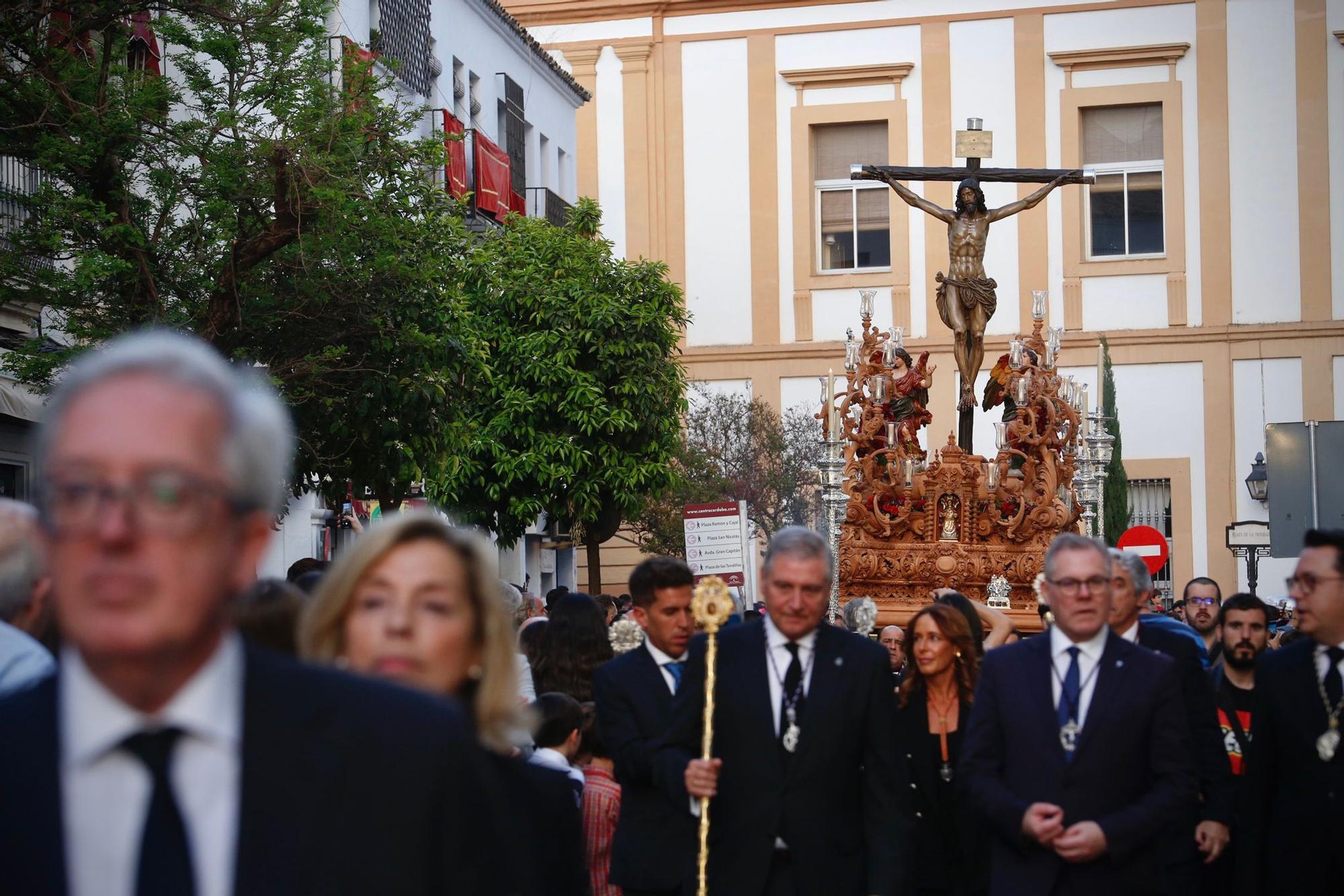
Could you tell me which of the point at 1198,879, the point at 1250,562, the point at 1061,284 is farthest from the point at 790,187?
the point at 1198,879

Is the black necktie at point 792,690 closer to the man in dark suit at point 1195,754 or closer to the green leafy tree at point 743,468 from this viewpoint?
the man in dark suit at point 1195,754

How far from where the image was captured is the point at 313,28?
43.1 ft

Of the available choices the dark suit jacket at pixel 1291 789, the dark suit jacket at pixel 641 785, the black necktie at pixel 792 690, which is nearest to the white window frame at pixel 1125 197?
the dark suit jacket at pixel 1291 789

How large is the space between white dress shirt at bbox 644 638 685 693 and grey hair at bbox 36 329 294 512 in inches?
212

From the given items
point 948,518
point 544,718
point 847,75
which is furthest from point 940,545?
point 847,75

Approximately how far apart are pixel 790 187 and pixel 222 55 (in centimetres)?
2776

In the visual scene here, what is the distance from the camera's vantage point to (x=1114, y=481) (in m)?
37.3

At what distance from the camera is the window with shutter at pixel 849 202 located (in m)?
39.9

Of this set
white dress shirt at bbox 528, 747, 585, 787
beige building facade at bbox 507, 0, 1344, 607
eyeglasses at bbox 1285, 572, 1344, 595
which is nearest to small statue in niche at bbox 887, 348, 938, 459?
white dress shirt at bbox 528, 747, 585, 787

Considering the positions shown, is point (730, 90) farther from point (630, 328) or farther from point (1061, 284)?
point (630, 328)

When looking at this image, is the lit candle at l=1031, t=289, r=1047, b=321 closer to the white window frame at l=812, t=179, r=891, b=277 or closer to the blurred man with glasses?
the blurred man with glasses

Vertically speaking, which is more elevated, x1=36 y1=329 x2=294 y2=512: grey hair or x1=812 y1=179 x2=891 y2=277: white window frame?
x1=812 y1=179 x2=891 y2=277: white window frame

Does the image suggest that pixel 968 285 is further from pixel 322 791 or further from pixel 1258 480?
pixel 322 791

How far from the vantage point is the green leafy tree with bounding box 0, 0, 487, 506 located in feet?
40.4
